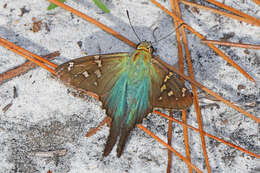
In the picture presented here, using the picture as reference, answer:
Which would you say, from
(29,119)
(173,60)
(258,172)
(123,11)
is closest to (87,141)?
(29,119)

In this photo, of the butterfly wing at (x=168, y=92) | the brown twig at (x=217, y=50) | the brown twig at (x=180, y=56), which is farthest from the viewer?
the brown twig at (x=217, y=50)

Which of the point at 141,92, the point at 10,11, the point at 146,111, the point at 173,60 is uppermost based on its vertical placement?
the point at 10,11

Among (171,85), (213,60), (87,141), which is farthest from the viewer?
(213,60)

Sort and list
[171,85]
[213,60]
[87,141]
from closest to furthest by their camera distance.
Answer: [171,85]
[87,141]
[213,60]

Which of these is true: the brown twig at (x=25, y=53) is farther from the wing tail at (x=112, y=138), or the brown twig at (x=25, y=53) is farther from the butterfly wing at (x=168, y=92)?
the butterfly wing at (x=168, y=92)

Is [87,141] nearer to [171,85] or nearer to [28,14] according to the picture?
[171,85]

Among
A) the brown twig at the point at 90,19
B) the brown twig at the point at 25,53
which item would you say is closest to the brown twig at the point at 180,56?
the brown twig at the point at 90,19
